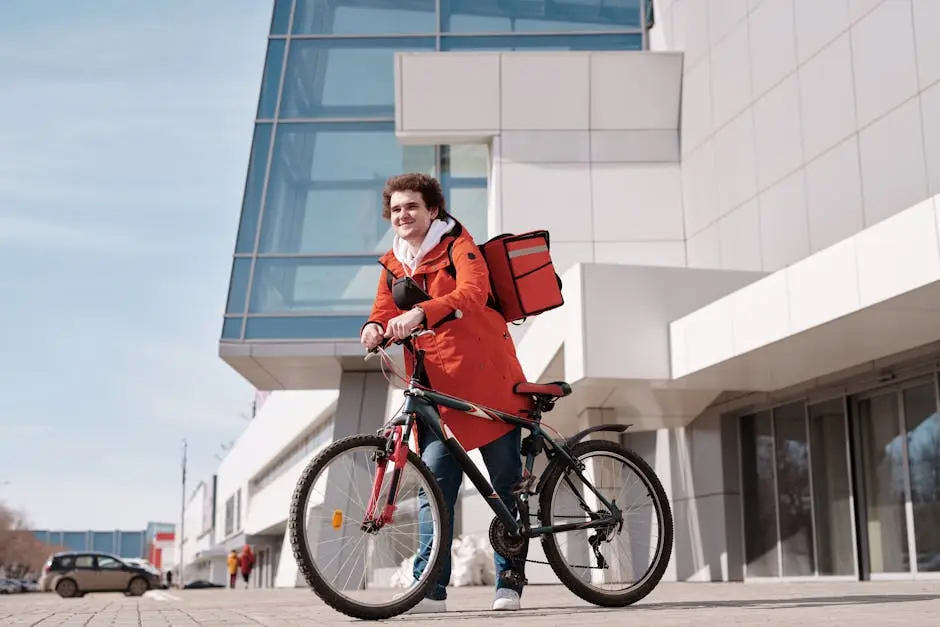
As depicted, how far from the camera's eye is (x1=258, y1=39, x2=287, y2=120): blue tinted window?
73.7 ft

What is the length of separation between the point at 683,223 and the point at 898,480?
732cm

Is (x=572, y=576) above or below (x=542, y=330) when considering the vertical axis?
below

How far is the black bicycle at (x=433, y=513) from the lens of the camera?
16.1 ft

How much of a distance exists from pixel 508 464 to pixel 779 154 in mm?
11792

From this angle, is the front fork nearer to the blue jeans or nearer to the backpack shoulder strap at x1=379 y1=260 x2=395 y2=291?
the blue jeans

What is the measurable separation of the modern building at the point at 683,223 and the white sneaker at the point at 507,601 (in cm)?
542

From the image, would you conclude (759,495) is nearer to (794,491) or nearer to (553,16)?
(794,491)

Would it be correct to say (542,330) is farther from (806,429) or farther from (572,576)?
(572,576)

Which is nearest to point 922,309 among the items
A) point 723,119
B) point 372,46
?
Answer: point 723,119

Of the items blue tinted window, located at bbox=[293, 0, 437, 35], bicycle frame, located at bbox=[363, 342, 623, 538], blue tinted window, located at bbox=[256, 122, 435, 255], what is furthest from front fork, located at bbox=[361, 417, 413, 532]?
blue tinted window, located at bbox=[293, 0, 437, 35]

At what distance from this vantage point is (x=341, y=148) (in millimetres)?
22141

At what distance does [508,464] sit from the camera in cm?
549

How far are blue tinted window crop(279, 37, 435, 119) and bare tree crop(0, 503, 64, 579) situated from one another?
122395 millimetres

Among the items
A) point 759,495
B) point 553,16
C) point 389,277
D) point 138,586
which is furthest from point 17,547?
point 389,277
